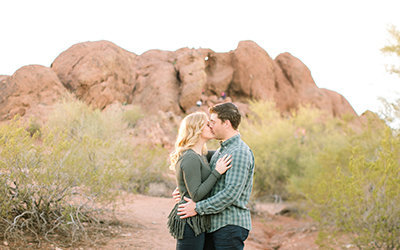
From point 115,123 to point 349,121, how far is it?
13805mm

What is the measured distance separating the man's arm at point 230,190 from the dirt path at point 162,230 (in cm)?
360

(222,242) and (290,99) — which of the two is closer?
(222,242)

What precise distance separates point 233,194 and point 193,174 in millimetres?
364

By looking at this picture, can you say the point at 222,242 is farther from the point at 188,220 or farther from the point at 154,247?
the point at 154,247

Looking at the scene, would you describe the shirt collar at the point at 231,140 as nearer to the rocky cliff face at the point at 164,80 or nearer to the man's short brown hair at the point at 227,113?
the man's short brown hair at the point at 227,113

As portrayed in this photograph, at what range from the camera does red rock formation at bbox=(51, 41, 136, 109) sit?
29625mm

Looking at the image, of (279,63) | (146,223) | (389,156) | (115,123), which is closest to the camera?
(389,156)

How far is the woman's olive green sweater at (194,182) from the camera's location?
10.7 feet

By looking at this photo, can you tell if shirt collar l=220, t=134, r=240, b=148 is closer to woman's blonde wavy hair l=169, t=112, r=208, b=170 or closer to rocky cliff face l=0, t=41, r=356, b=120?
woman's blonde wavy hair l=169, t=112, r=208, b=170

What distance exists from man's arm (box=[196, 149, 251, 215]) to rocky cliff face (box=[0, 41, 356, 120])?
24591 millimetres

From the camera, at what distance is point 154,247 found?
6.71 m

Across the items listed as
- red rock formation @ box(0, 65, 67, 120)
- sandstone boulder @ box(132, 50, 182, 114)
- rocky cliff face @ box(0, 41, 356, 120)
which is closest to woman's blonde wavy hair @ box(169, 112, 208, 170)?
red rock formation @ box(0, 65, 67, 120)

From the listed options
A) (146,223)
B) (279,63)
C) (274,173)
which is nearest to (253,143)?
(274,173)

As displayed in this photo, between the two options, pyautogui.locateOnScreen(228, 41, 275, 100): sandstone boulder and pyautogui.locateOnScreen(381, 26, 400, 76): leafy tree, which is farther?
pyautogui.locateOnScreen(228, 41, 275, 100): sandstone boulder
